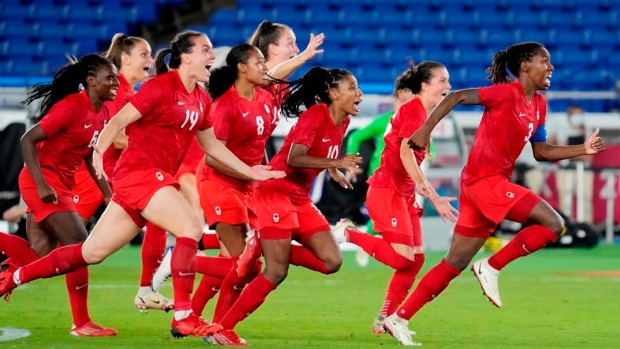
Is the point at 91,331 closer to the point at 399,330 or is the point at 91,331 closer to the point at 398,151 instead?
the point at 399,330

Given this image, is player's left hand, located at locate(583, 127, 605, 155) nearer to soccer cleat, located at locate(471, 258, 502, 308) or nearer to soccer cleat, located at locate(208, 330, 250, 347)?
soccer cleat, located at locate(471, 258, 502, 308)

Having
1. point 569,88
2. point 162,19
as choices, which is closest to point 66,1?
point 162,19

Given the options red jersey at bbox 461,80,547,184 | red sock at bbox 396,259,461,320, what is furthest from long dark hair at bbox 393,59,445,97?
red sock at bbox 396,259,461,320

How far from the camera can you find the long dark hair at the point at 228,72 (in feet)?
24.9

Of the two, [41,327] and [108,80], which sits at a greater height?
[108,80]

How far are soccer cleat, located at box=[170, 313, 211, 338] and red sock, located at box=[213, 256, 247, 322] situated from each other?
685 mm

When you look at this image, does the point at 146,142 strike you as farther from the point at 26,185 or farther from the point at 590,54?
the point at 590,54

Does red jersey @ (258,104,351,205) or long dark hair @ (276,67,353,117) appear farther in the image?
long dark hair @ (276,67,353,117)

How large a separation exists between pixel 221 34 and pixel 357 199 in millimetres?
5257

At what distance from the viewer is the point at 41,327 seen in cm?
794

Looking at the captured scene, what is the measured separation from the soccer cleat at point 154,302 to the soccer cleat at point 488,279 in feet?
6.89

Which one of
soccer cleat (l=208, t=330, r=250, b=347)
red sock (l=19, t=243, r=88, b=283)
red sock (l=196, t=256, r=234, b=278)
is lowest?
soccer cleat (l=208, t=330, r=250, b=347)

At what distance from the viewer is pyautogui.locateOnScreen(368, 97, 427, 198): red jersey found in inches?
319

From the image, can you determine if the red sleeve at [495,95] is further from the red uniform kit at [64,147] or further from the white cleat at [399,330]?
the red uniform kit at [64,147]
